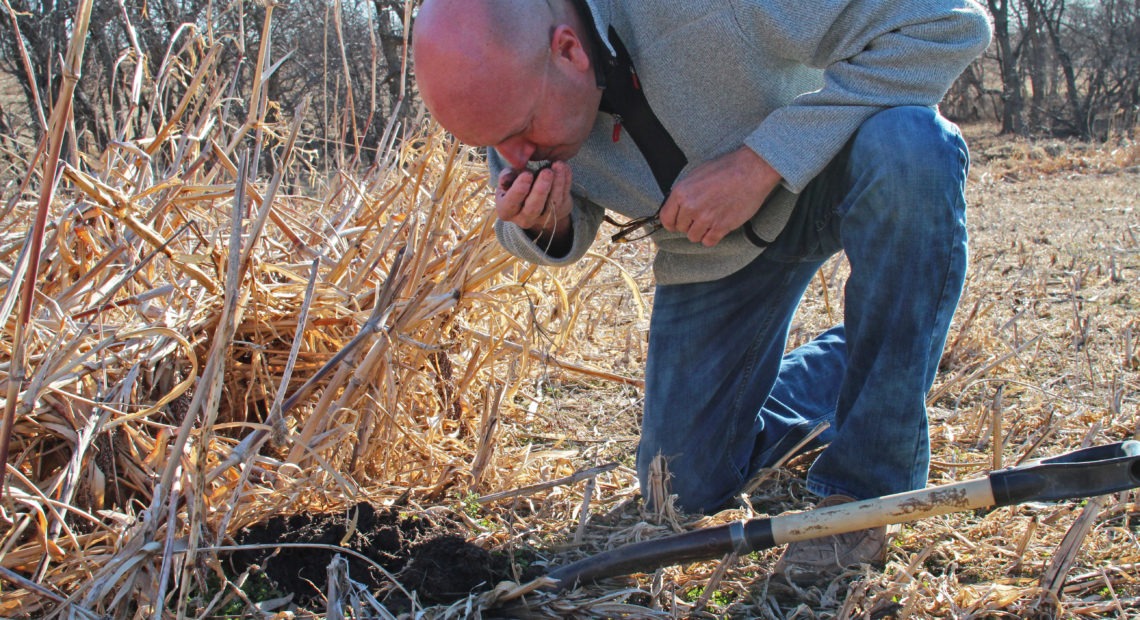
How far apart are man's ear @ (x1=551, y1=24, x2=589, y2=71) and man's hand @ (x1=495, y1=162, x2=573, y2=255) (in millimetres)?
190

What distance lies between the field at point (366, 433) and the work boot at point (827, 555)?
0.04 m

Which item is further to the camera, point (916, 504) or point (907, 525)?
point (907, 525)

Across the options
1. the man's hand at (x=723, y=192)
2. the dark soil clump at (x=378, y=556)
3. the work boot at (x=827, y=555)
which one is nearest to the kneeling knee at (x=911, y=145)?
the man's hand at (x=723, y=192)

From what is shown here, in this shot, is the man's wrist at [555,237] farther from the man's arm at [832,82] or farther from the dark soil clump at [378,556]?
the dark soil clump at [378,556]

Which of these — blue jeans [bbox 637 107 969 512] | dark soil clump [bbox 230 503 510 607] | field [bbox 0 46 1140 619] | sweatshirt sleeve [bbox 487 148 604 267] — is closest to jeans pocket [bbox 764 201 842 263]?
blue jeans [bbox 637 107 969 512]

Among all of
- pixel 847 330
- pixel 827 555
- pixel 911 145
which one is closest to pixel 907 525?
pixel 827 555

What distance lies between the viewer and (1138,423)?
2.22 metres

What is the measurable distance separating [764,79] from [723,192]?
0.28 metres

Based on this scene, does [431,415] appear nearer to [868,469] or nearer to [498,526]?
[498,526]

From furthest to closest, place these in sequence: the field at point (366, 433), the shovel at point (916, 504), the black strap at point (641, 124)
A: the black strap at point (641, 124) → the field at point (366, 433) → the shovel at point (916, 504)

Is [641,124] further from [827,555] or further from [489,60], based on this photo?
[827,555]

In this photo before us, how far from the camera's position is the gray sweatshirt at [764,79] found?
174 centimetres

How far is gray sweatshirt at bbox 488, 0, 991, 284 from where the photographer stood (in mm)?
1737

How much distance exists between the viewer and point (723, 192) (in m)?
1.76
